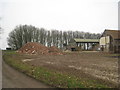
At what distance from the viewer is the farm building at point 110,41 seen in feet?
167

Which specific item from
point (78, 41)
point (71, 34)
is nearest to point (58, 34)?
point (71, 34)

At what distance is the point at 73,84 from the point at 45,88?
173 centimetres

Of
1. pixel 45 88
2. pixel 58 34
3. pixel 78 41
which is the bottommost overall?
pixel 45 88

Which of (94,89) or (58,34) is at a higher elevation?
(58,34)

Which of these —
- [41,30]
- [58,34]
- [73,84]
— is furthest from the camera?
[58,34]

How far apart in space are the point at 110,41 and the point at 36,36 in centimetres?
4388

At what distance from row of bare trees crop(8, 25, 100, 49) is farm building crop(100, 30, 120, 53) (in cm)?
3599

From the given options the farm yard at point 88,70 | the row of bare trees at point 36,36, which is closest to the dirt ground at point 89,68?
the farm yard at point 88,70

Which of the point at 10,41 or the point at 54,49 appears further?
the point at 10,41

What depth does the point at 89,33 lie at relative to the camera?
102562 mm

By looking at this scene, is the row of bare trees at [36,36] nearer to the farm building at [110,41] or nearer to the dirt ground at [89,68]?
the farm building at [110,41]

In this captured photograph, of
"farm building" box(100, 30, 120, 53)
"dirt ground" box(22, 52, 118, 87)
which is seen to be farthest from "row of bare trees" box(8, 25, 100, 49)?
"dirt ground" box(22, 52, 118, 87)

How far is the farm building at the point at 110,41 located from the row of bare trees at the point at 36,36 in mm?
35990

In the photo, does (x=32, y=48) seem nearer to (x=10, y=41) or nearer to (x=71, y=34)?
(x=10, y=41)
